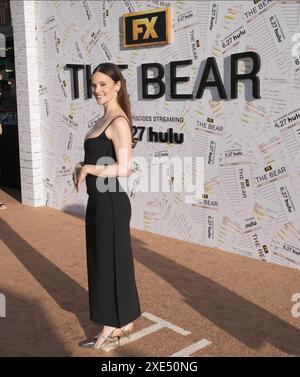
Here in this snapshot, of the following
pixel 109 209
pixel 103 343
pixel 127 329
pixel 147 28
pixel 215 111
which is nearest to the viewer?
pixel 109 209

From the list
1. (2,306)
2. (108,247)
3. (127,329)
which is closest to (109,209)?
(108,247)

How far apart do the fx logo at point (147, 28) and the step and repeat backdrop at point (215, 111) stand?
Result: 0.08ft

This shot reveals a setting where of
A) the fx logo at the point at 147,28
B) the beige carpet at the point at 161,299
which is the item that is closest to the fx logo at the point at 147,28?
the fx logo at the point at 147,28

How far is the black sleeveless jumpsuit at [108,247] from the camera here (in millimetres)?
3426

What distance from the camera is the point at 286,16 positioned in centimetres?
493

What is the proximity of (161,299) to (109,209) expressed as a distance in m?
1.44

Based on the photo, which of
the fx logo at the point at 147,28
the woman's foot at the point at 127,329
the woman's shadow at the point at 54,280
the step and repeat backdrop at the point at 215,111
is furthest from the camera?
the fx logo at the point at 147,28

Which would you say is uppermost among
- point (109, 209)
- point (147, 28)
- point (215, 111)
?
point (147, 28)

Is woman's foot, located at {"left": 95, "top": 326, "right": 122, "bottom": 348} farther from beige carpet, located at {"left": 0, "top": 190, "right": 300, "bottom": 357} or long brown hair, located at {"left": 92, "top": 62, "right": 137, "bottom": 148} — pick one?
long brown hair, located at {"left": 92, "top": 62, "right": 137, "bottom": 148}

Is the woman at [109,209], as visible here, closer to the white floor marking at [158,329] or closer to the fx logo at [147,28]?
the white floor marking at [158,329]

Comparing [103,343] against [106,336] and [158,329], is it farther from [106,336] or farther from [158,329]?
[158,329]

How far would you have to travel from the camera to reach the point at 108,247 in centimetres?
349

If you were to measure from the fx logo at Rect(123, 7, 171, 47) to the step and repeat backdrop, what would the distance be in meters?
0.02
